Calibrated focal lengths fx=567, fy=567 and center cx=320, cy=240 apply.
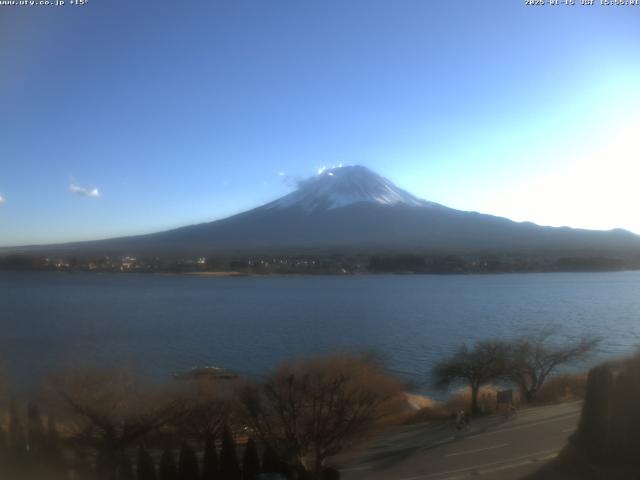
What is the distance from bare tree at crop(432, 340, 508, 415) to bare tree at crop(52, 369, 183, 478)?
12.3 ft

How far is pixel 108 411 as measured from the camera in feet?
14.6

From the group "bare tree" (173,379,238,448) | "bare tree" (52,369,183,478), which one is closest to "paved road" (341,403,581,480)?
"bare tree" (173,379,238,448)

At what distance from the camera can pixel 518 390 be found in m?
7.04

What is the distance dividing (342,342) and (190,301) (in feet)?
39.1

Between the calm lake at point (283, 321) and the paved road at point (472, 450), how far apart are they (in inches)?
105

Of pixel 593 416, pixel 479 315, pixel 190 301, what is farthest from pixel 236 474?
pixel 190 301

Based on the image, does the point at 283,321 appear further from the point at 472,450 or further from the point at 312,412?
the point at 472,450

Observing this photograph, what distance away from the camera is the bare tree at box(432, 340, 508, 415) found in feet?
23.2

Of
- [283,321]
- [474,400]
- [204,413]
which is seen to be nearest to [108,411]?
[204,413]

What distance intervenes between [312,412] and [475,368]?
11.5 feet

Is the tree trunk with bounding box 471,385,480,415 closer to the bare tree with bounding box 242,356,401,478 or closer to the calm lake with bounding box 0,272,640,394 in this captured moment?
the bare tree with bounding box 242,356,401,478

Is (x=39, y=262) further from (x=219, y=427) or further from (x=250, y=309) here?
(x=219, y=427)

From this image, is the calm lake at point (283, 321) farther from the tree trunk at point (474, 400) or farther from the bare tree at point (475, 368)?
the tree trunk at point (474, 400)

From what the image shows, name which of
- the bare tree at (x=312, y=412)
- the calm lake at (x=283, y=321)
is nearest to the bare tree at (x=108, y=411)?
the bare tree at (x=312, y=412)
